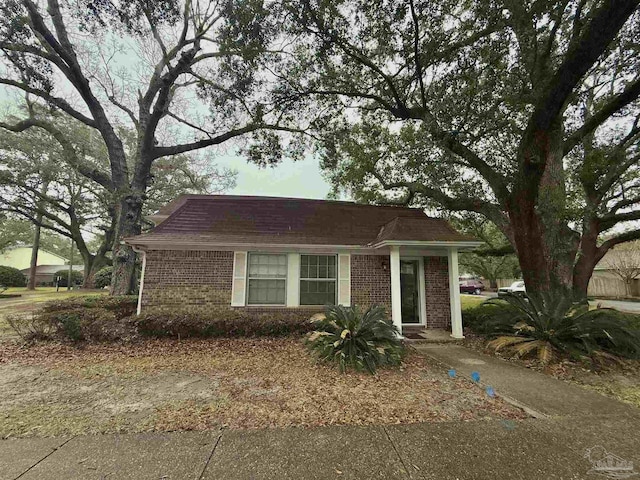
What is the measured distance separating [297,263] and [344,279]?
59.1 inches

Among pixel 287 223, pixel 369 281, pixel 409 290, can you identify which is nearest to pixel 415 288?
pixel 409 290

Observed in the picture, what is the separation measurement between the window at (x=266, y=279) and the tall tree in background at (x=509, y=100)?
5346mm

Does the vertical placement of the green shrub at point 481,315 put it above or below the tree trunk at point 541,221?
below

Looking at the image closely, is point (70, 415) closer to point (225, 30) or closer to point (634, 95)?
point (225, 30)

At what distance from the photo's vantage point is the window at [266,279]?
8391mm

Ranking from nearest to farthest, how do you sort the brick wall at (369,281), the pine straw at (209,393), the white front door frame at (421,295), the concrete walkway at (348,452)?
the concrete walkway at (348,452)
the pine straw at (209,393)
the brick wall at (369,281)
the white front door frame at (421,295)

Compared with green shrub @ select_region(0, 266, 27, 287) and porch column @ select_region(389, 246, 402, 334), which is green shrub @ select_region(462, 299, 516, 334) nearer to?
porch column @ select_region(389, 246, 402, 334)

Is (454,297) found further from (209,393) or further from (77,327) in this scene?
(77,327)

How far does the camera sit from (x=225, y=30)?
8234 mm

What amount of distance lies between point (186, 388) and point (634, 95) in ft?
33.6

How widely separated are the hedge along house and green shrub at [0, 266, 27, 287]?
83.8ft

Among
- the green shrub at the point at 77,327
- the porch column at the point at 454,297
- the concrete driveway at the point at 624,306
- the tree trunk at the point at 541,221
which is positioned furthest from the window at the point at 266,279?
the concrete driveway at the point at 624,306

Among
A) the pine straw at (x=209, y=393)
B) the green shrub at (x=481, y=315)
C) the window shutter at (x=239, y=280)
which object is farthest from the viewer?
the window shutter at (x=239, y=280)

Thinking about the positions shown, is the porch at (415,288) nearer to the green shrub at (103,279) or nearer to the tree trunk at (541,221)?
the tree trunk at (541,221)
